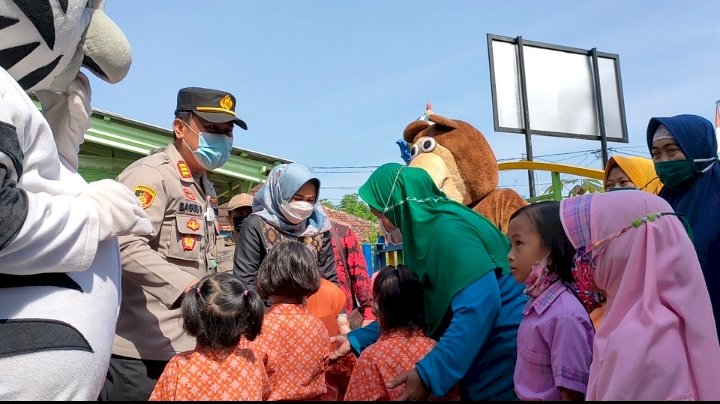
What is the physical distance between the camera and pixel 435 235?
3.17 m

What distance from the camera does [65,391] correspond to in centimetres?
204

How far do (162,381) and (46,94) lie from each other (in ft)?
3.93

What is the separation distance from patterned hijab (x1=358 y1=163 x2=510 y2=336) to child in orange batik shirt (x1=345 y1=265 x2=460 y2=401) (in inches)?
2.7

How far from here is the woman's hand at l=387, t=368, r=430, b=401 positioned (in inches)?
115

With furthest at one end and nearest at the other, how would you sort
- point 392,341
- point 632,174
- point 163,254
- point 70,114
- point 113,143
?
point 113,143
point 632,174
point 163,254
point 392,341
point 70,114

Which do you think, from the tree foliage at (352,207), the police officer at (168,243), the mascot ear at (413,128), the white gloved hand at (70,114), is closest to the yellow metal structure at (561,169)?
the mascot ear at (413,128)

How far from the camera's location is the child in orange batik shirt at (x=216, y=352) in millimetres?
2996

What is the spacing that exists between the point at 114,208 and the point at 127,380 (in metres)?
1.23

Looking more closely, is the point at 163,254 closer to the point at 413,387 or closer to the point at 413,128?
the point at 413,387

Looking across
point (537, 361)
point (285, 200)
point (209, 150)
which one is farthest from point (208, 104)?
point (537, 361)

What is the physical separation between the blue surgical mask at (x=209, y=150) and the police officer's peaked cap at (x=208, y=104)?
0.10 m

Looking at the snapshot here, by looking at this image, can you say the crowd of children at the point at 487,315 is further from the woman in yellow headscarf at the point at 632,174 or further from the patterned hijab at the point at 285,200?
the woman in yellow headscarf at the point at 632,174

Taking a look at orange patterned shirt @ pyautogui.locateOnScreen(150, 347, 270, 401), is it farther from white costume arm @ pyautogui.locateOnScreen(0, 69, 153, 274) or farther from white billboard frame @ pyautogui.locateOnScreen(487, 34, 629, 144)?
white billboard frame @ pyautogui.locateOnScreen(487, 34, 629, 144)

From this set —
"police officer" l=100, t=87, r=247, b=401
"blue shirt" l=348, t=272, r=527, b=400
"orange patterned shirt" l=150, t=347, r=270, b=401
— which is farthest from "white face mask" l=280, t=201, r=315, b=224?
"blue shirt" l=348, t=272, r=527, b=400
